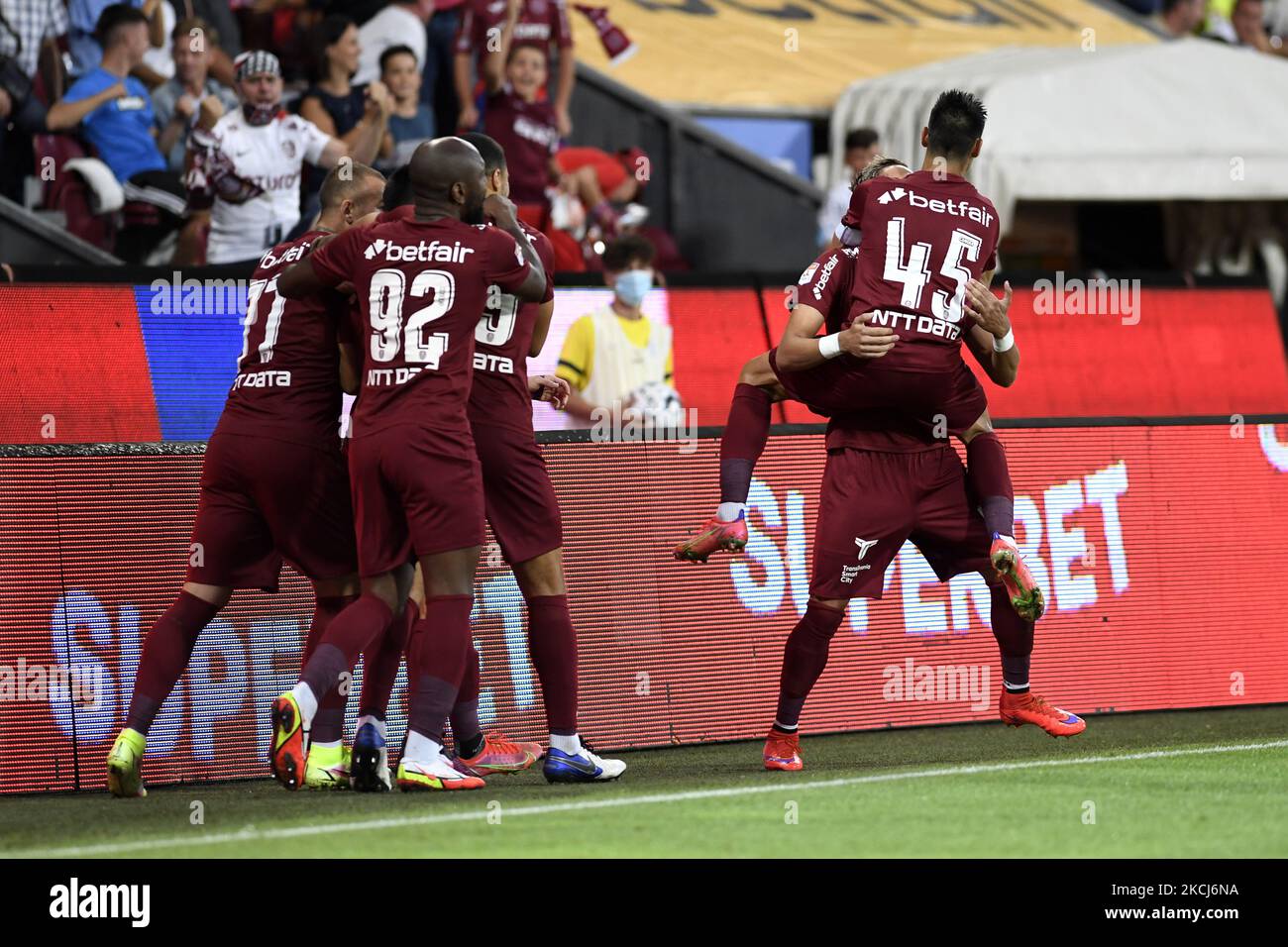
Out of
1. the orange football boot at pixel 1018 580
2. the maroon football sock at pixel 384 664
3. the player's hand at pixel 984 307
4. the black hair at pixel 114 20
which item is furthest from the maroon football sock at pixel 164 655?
the black hair at pixel 114 20

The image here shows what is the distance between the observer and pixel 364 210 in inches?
322

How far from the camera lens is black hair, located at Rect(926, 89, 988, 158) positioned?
26.9 feet

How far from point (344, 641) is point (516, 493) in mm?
921

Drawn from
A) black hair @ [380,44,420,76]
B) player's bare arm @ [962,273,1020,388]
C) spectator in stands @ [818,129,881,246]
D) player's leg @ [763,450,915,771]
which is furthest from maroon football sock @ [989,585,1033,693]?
spectator in stands @ [818,129,881,246]

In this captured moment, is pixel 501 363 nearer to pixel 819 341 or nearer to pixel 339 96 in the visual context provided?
pixel 819 341

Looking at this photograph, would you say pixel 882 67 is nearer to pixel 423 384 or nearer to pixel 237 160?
pixel 237 160

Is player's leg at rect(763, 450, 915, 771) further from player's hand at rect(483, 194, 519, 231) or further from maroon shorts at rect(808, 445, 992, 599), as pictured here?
player's hand at rect(483, 194, 519, 231)

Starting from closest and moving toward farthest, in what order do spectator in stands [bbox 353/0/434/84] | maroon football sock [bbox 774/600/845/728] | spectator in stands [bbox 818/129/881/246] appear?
1. maroon football sock [bbox 774/600/845/728]
2. spectator in stands [bbox 353/0/434/84]
3. spectator in stands [bbox 818/129/881/246]

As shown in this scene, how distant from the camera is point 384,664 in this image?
7.89m

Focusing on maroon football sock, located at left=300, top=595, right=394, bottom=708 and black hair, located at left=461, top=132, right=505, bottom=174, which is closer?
maroon football sock, located at left=300, top=595, right=394, bottom=708

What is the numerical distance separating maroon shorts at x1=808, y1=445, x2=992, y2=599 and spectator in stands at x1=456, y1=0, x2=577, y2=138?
729cm

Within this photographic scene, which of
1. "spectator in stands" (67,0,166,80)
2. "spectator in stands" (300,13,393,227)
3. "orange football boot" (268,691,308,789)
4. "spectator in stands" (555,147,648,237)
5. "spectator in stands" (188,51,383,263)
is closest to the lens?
A: "orange football boot" (268,691,308,789)

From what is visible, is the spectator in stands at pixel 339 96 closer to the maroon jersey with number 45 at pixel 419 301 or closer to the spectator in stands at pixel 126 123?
the spectator in stands at pixel 126 123

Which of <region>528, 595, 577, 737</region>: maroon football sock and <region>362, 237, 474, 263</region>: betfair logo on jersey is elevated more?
<region>362, 237, 474, 263</region>: betfair logo on jersey
